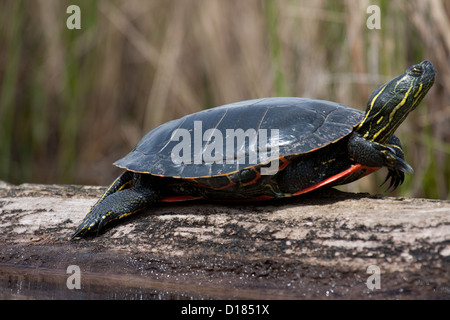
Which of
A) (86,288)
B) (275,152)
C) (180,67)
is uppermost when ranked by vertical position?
(180,67)

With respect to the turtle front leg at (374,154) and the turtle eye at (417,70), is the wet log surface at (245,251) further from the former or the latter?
the turtle eye at (417,70)

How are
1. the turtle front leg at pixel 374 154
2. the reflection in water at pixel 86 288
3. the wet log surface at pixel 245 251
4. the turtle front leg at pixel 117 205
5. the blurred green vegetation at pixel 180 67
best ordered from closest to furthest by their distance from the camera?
the wet log surface at pixel 245 251 → the reflection in water at pixel 86 288 → the turtle front leg at pixel 374 154 → the turtle front leg at pixel 117 205 → the blurred green vegetation at pixel 180 67

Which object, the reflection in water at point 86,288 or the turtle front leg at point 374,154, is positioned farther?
the turtle front leg at point 374,154

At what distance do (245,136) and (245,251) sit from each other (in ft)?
1.74

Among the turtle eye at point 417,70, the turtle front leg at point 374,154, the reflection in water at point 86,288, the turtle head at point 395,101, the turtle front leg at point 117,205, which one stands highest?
the turtle eye at point 417,70

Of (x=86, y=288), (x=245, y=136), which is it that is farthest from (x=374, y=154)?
(x=86, y=288)

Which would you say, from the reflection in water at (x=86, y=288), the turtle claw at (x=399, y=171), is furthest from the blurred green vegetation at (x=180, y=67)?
the reflection in water at (x=86, y=288)

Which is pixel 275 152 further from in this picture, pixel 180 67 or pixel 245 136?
pixel 180 67

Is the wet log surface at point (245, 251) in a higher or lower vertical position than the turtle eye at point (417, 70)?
lower

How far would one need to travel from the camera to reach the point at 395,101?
217cm

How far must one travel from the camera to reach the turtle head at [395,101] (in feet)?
7.04

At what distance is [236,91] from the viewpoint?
4.22 meters

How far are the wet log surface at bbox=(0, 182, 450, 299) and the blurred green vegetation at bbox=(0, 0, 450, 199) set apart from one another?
1284mm

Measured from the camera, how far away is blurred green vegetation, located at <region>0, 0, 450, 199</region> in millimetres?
3301
